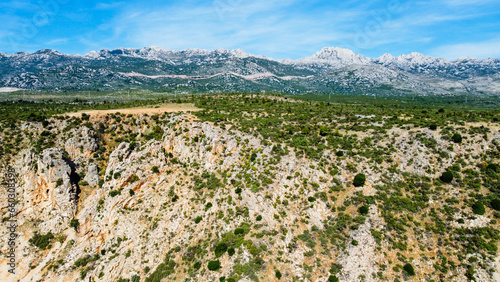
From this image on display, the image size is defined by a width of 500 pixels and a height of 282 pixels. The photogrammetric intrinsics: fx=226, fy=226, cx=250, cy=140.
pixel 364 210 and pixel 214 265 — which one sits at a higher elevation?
pixel 364 210

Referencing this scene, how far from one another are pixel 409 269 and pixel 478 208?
55.3ft

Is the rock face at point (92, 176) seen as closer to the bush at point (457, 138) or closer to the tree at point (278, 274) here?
the tree at point (278, 274)

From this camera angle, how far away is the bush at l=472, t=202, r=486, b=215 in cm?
3825

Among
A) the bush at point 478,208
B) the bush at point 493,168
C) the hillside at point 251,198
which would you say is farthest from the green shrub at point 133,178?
the bush at point 493,168

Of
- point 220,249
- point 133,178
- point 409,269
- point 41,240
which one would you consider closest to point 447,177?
point 409,269

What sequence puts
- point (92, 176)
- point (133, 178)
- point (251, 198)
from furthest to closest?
1. point (92, 176)
2. point (133, 178)
3. point (251, 198)

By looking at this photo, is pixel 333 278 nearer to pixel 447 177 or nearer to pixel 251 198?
pixel 251 198

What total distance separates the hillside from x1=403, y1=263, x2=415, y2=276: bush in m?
0.21

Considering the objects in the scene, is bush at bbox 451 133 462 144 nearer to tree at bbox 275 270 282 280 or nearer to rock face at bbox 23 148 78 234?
tree at bbox 275 270 282 280

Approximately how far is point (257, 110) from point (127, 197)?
46017 millimetres

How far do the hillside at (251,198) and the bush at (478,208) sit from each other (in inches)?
9.0

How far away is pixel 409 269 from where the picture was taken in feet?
116

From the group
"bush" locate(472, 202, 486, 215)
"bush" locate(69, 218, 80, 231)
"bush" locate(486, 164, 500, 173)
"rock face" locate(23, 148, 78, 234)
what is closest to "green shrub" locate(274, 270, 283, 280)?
"bush" locate(472, 202, 486, 215)

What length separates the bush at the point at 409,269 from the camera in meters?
35.1
